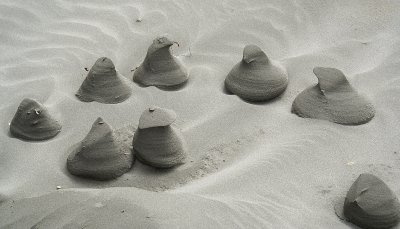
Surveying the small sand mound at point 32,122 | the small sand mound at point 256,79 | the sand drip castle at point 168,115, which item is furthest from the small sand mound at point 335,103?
the small sand mound at point 32,122

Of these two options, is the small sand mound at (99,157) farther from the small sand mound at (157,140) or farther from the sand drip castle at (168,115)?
the small sand mound at (157,140)

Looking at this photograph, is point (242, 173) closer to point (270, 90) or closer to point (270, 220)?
point (270, 220)

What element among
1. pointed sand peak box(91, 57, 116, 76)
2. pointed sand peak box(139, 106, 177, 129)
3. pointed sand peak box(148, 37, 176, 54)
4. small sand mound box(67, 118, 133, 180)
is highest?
pointed sand peak box(148, 37, 176, 54)

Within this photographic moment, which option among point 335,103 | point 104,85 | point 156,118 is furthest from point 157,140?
point 335,103

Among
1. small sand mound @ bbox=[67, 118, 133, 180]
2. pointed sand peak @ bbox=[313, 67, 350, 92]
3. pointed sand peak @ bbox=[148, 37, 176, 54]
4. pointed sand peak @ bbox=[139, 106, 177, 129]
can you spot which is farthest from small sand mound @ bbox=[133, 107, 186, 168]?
pointed sand peak @ bbox=[313, 67, 350, 92]

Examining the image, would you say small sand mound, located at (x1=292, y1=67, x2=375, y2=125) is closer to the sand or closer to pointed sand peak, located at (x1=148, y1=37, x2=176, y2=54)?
the sand

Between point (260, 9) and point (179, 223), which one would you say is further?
point (260, 9)

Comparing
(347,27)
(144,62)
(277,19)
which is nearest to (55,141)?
(144,62)

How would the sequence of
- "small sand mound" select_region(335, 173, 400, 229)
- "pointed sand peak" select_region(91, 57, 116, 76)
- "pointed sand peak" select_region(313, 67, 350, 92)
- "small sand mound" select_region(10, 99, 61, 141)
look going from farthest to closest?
"pointed sand peak" select_region(91, 57, 116, 76) < "pointed sand peak" select_region(313, 67, 350, 92) < "small sand mound" select_region(10, 99, 61, 141) < "small sand mound" select_region(335, 173, 400, 229)
